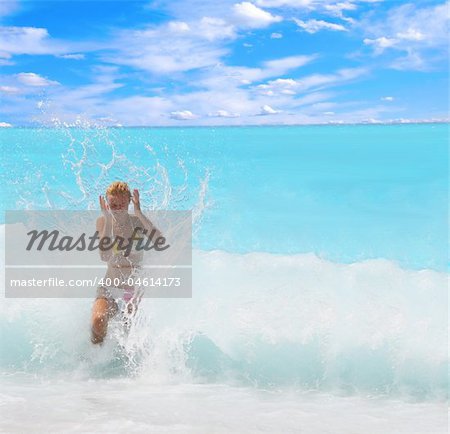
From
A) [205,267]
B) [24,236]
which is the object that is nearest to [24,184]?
[24,236]

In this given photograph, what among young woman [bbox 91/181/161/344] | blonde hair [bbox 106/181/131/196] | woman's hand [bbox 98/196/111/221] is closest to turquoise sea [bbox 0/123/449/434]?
young woman [bbox 91/181/161/344]

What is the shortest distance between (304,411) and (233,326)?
58.0 inches

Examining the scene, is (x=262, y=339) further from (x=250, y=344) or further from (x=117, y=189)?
(x=117, y=189)

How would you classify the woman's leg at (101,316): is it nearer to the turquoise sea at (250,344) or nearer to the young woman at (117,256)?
the young woman at (117,256)

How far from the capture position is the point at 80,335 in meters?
5.21

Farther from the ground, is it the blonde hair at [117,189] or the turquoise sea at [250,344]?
the blonde hair at [117,189]

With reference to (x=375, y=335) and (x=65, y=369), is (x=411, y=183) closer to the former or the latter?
(x=375, y=335)

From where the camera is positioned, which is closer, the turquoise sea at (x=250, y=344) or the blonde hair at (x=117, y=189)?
the turquoise sea at (x=250, y=344)

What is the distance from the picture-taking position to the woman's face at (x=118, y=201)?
478 centimetres

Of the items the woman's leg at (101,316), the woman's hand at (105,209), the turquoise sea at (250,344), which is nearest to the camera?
the turquoise sea at (250,344)

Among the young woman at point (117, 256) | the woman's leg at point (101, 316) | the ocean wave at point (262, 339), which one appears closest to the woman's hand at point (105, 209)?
the young woman at point (117, 256)

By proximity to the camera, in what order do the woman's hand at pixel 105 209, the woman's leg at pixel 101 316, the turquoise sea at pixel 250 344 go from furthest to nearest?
the woman's hand at pixel 105 209
the woman's leg at pixel 101 316
the turquoise sea at pixel 250 344

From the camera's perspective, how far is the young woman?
4.75 metres

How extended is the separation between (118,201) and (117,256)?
48 centimetres
